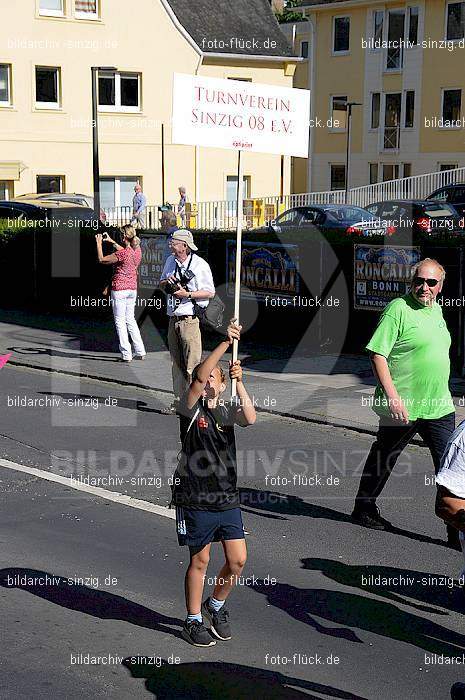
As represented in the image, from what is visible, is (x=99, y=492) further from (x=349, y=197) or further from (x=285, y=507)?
(x=349, y=197)

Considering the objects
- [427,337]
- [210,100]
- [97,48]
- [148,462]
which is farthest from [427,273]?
[97,48]

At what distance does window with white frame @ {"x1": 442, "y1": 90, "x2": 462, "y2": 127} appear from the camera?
4569cm

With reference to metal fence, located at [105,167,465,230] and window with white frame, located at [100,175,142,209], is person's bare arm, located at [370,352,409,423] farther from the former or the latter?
window with white frame, located at [100,175,142,209]

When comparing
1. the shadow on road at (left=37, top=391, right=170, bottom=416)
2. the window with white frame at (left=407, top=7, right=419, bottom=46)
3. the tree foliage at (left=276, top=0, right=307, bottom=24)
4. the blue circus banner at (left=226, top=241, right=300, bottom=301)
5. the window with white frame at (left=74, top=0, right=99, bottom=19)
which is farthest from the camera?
the tree foliage at (left=276, top=0, right=307, bottom=24)

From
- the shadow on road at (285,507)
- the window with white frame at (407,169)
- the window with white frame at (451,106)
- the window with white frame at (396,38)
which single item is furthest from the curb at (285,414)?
the window with white frame at (396,38)

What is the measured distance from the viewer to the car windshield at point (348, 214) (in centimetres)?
2780

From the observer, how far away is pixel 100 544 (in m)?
7.50

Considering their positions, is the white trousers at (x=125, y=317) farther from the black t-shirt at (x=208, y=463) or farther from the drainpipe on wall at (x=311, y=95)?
the drainpipe on wall at (x=311, y=95)

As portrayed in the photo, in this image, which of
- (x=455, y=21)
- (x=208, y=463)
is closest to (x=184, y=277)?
(x=208, y=463)

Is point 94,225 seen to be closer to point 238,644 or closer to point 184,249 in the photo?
point 184,249

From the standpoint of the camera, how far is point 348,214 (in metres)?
28.2

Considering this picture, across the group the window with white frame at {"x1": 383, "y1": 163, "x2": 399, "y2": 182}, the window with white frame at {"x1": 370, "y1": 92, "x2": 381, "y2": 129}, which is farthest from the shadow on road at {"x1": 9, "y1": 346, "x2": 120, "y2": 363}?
the window with white frame at {"x1": 370, "y1": 92, "x2": 381, "y2": 129}

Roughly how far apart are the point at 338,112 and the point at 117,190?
14.6 m

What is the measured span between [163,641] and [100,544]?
1.75 meters
